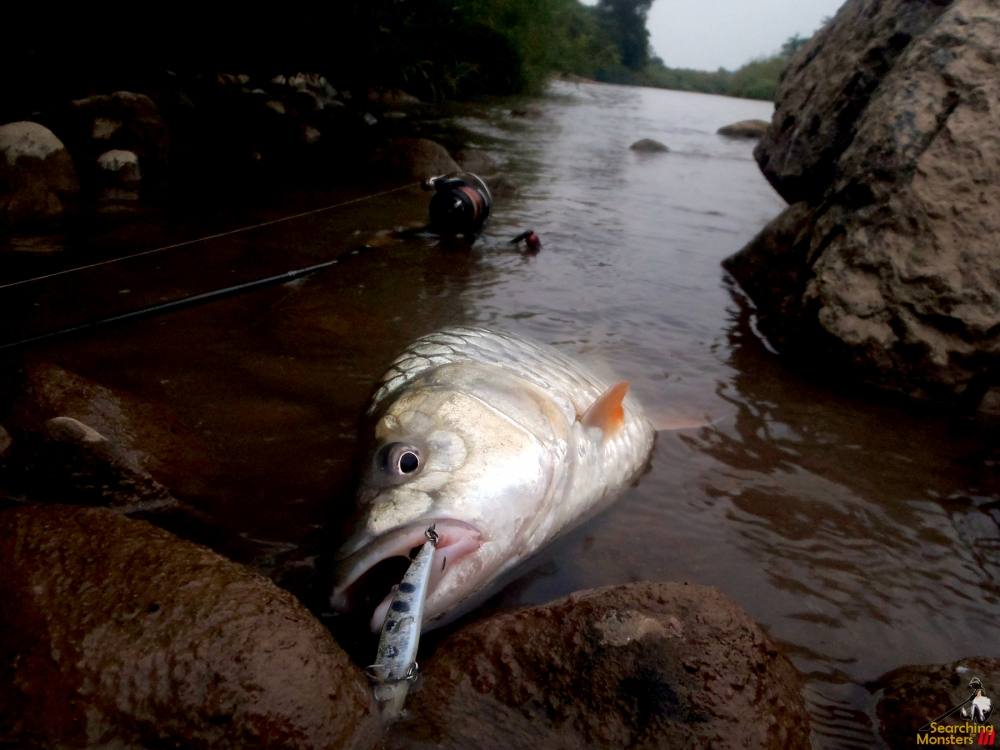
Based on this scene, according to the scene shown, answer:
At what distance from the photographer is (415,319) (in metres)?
5.00

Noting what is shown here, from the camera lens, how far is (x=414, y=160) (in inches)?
411

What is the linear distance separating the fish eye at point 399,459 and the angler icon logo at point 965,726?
1632 mm

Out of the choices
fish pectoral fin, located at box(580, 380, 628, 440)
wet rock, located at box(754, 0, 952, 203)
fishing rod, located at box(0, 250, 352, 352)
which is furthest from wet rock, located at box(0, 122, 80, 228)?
wet rock, located at box(754, 0, 952, 203)

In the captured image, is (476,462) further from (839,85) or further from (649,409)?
(839,85)

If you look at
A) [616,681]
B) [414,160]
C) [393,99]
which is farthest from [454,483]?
[393,99]

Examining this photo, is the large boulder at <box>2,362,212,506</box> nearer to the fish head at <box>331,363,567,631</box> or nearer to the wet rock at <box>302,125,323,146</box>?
the fish head at <box>331,363,567,631</box>

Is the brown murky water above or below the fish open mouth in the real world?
below

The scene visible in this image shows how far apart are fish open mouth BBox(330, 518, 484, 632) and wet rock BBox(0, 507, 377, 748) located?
173 millimetres

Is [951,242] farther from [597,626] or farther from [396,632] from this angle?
[396,632]

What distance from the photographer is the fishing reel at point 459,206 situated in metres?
6.75

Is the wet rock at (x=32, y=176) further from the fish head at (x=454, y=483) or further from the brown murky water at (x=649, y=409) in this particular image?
the fish head at (x=454, y=483)

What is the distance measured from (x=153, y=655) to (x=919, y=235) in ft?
14.8

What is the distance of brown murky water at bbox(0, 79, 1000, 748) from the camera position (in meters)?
2.56

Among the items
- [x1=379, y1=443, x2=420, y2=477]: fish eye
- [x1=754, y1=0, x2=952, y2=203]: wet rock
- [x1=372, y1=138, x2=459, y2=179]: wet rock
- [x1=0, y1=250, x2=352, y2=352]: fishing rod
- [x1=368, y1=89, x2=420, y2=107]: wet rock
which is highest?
[x1=754, y1=0, x2=952, y2=203]: wet rock
